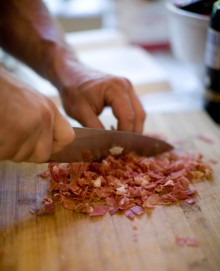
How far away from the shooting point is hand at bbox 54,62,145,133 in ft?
3.34

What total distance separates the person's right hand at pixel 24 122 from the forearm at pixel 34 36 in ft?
1.31

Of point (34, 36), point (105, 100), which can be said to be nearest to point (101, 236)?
point (105, 100)

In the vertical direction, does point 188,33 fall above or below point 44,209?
above

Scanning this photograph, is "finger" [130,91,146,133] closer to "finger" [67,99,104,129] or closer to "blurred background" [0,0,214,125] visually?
"finger" [67,99,104,129]

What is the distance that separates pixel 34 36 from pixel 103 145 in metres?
→ 0.44

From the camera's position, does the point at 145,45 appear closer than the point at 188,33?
No

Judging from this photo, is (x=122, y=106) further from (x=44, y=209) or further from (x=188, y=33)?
(x=188, y=33)

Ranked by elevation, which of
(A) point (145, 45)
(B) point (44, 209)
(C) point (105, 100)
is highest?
(C) point (105, 100)

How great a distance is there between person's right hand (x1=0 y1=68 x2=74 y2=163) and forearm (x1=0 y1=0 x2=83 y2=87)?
401 mm

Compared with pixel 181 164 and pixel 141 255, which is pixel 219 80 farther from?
pixel 141 255

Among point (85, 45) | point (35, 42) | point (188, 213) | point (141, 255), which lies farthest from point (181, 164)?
point (85, 45)

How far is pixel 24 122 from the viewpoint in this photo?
2.32 feet

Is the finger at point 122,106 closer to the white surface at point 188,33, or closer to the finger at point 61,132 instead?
the finger at point 61,132

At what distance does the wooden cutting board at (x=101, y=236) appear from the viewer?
0.74 m
